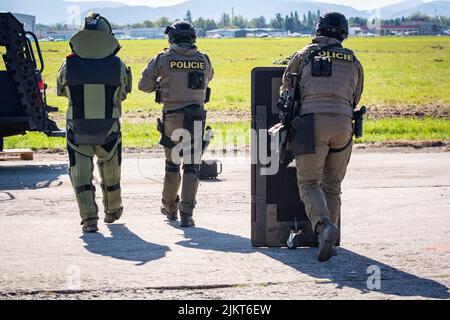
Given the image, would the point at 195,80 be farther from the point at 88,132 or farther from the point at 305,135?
the point at 305,135

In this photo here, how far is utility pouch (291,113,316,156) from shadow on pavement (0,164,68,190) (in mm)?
5466

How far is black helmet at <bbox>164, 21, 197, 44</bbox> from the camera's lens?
32.3 ft

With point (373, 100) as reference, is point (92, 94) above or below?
above

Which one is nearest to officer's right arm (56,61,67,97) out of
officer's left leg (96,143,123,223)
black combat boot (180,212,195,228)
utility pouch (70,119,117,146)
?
utility pouch (70,119,117,146)

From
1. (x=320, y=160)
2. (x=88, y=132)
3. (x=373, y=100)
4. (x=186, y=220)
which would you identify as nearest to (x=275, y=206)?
(x=320, y=160)

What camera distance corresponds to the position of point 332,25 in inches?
325

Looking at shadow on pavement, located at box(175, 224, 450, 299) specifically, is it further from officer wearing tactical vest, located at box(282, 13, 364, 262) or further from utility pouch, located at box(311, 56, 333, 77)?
utility pouch, located at box(311, 56, 333, 77)

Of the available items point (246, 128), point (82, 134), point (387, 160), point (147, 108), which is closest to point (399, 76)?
Result: point (147, 108)

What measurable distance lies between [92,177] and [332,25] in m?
2.85

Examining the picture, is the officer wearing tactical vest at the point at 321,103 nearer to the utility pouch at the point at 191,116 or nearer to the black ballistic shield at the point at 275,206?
the black ballistic shield at the point at 275,206

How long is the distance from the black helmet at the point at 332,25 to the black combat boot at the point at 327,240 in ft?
5.18

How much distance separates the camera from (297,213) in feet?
28.8

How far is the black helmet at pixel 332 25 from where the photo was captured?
8.27 m
